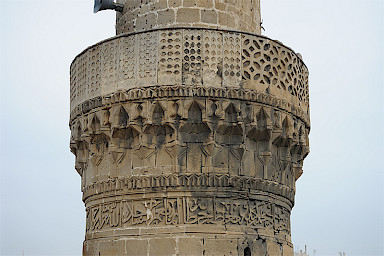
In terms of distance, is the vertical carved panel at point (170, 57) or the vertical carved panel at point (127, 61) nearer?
the vertical carved panel at point (170, 57)

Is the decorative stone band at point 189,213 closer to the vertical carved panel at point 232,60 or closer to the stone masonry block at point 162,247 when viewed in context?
the stone masonry block at point 162,247

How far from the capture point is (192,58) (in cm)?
845

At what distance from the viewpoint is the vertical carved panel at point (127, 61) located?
338 inches

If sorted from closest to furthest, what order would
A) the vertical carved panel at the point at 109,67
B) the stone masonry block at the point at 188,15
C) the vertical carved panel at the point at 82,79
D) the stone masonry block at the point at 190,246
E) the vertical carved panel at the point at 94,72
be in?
the stone masonry block at the point at 190,246
the vertical carved panel at the point at 109,67
the vertical carved panel at the point at 94,72
the stone masonry block at the point at 188,15
the vertical carved panel at the point at 82,79

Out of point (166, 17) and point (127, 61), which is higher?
point (166, 17)

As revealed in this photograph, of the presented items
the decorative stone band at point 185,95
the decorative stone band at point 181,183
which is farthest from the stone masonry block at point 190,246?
the decorative stone band at point 185,95

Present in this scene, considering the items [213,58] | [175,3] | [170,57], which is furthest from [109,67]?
[213,58]

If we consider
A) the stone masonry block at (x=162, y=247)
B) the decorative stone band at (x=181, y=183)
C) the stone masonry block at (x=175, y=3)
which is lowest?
the stone masonry block at (x=162, y=247)

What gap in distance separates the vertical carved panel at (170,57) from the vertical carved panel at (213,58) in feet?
1.14

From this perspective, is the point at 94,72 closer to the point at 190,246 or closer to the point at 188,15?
the point at 188,15

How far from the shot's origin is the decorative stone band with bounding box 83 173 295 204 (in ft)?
27.4

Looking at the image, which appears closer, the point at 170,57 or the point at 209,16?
the point at 170,57

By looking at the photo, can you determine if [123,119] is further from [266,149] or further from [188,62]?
[266,149]

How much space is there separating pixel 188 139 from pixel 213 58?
1.13 m
